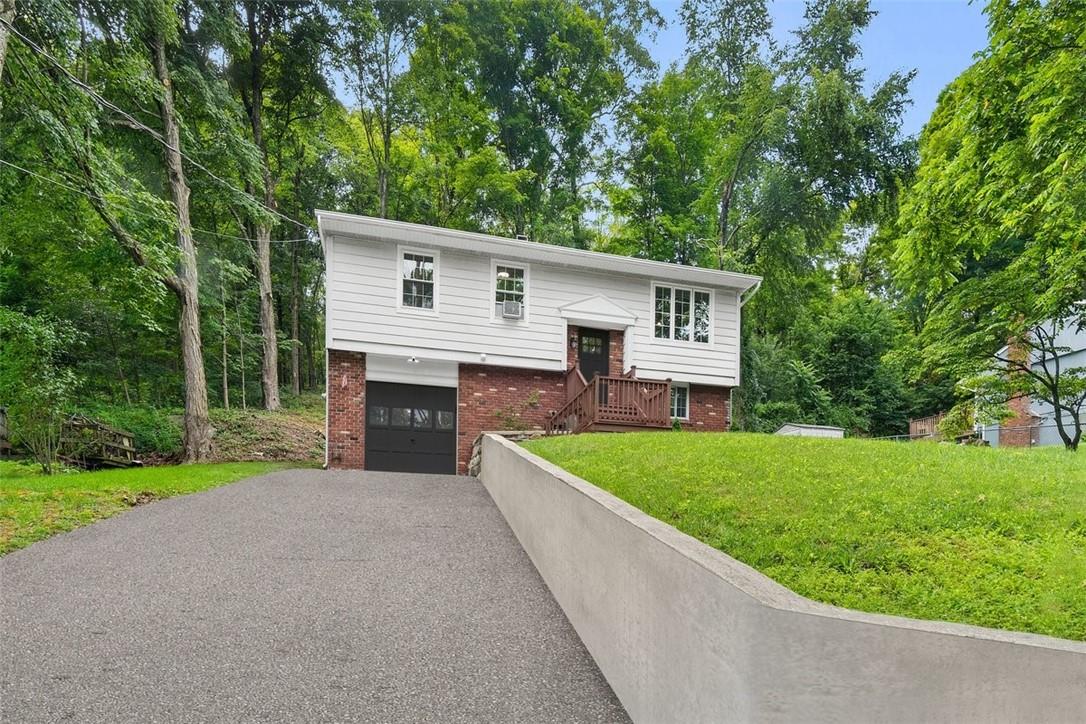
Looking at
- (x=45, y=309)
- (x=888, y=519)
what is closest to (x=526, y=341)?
(x=888, y=519)

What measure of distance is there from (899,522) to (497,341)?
939cm

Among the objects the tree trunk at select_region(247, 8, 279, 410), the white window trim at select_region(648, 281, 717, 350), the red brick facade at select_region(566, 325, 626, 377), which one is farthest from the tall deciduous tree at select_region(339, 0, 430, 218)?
the white window trim at select_region(648, 281, 717, 350)

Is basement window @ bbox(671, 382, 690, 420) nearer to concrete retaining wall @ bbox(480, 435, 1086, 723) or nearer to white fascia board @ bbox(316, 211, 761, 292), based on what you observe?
white fascia board @ bbox(316, 211, 761, 292)

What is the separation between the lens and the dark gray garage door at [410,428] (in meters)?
11.7

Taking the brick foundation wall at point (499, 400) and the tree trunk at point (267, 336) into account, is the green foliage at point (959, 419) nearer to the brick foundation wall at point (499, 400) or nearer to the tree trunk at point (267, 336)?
the brick foundation wall at point (499, 400)

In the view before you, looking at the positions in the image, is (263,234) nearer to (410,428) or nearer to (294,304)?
(294,304)

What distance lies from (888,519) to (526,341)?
934 cm

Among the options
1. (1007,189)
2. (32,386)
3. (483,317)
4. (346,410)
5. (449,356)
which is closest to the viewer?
(1007,189)

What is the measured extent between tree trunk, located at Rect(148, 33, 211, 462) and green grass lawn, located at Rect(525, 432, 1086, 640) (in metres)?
10.3

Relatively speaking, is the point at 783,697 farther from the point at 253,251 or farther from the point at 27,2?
the point at 253,251

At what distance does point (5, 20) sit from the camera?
8242 millimetres

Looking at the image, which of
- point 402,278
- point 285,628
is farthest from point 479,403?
point 285,628

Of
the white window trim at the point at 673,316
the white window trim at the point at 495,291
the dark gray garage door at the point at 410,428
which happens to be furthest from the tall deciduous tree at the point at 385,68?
the white window trim at the point at 673,316

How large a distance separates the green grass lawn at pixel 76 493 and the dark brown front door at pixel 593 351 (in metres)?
7.09
